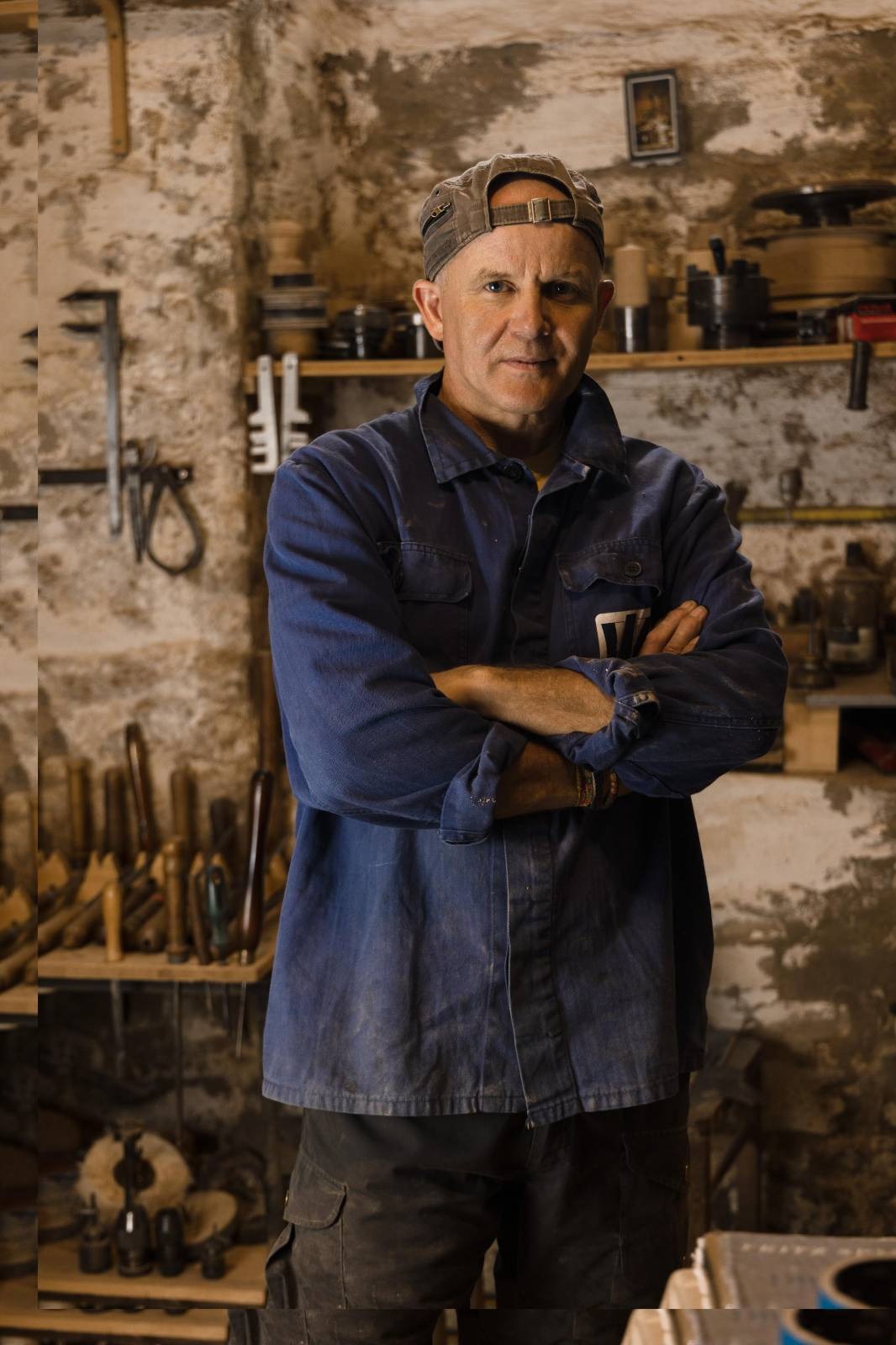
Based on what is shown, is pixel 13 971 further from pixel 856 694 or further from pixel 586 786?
pixel 856 694

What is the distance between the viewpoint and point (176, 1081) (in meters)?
3.46

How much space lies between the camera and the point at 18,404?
1.12 meters

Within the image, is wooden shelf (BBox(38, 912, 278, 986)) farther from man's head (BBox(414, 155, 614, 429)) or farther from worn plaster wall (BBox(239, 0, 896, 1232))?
man's head (BBox(414, 155, 614, 429))

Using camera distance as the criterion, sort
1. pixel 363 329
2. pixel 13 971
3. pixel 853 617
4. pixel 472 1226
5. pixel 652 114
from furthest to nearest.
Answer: pixel 652 114
pixel 853 617
pixel 363 329
pixel 472 1226
pixel 13 971

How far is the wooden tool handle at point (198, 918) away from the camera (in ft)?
10.3

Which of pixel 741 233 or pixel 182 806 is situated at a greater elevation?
pixel 741 233

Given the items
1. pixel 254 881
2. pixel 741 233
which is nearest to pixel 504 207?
pixel 254 881

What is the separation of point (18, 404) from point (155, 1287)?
2623 mm

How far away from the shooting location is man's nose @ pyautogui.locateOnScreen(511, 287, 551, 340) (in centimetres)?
163

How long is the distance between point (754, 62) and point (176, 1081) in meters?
2.98

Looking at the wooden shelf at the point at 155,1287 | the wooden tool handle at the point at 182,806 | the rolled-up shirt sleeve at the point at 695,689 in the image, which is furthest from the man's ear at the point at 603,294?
the wooden shelf at the point at 155,1287

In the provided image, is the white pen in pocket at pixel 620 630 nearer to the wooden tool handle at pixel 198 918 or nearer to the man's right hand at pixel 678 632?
the man's right hand at pixel 678 632

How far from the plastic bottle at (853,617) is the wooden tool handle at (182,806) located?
1638 millimetres

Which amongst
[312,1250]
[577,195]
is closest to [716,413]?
[577,195]
